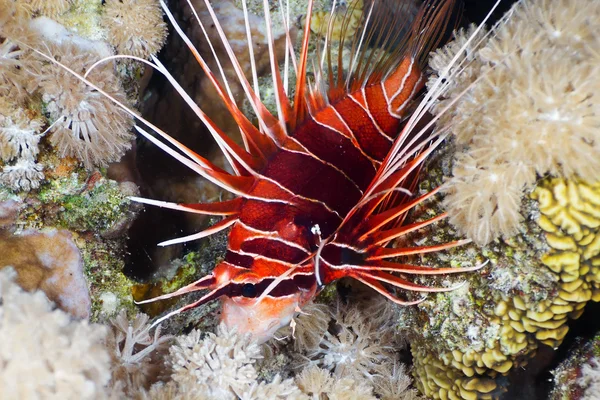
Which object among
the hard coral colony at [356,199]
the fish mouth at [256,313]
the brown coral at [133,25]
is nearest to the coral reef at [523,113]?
the hard coral colony at [356,199]

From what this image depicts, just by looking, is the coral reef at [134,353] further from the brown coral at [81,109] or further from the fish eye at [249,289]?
the brown coral at [81,109]

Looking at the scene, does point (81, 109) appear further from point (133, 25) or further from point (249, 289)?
point (249, 289)

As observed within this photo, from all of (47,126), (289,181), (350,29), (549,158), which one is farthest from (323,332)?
(350,29)

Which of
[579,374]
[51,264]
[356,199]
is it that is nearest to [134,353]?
[51,264]

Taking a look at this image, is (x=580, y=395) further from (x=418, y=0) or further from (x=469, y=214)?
(x=418, y=0)

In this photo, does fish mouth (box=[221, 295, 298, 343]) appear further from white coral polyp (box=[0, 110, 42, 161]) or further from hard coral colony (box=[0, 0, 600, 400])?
white coral polyp (box=[0, 110, 42, 161])
